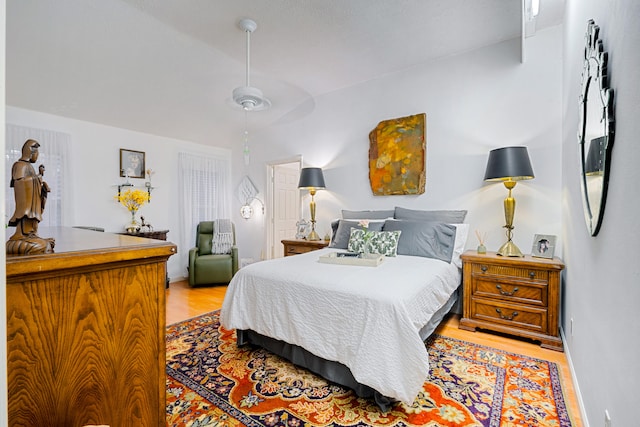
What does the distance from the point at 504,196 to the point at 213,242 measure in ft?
13.4

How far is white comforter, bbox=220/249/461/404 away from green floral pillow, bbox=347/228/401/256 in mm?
237

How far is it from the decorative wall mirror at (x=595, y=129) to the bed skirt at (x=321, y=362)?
123 centimetres

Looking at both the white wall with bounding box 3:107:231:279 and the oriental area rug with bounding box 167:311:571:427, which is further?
the white wall with bounding box 3:107:231:279

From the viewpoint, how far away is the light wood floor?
190cm

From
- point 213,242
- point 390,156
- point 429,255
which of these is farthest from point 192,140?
point 429,255

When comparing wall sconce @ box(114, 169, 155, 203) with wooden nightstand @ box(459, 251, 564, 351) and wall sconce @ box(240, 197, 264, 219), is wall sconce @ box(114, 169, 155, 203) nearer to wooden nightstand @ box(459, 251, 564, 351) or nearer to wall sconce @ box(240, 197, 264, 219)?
wall sconce @ box(240, 197, 264, 219)

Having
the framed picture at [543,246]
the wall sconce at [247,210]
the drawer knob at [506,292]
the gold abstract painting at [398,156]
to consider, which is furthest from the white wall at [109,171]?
the framed picture at [543,246]

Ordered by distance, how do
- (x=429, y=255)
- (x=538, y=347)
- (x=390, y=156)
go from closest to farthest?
(x=538, y=347), (x=429, y=255), (x=390, y=156)

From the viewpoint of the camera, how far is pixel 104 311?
83 centimetres

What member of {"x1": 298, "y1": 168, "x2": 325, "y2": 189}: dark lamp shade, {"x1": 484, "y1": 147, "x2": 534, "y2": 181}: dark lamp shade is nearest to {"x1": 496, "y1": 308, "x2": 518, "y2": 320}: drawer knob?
{"x1": 484, "y1": 147, "x2": 534, "y2": 181}: dark lamp shade

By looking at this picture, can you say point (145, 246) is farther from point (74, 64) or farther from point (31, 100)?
point (31, 100)

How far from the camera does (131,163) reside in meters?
4.31

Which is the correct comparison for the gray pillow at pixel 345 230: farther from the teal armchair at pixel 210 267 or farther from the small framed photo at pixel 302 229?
the teal armchair at pixel 210 267

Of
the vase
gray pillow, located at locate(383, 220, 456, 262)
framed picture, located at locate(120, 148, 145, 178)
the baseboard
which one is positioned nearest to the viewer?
the baseboard
